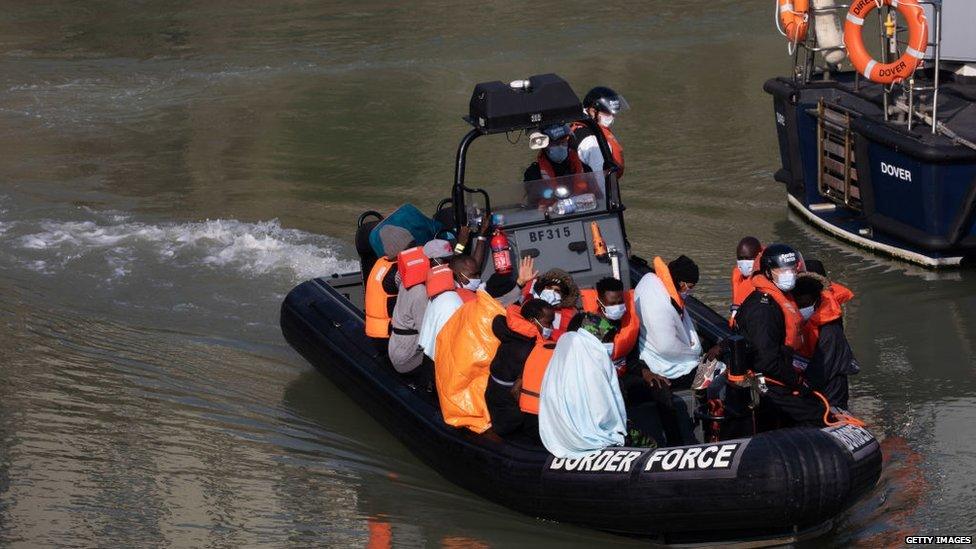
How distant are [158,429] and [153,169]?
7.64 meters

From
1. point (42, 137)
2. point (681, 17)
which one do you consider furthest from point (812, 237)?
point (681, 17)

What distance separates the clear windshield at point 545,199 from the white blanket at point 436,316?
1022 millimetres

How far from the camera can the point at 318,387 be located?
32.9ft

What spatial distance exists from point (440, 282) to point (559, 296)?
1026 mm

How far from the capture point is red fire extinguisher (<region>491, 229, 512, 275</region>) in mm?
8992

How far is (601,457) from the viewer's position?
7254mm

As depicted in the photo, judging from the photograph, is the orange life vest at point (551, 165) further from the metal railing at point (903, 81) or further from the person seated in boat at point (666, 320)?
the metal railing at point (903, 81)

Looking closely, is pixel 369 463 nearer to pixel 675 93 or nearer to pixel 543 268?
pixel 543 268

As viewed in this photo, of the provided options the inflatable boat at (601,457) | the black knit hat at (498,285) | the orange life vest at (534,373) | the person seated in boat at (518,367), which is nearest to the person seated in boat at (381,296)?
the inflatable boat at (601,457)

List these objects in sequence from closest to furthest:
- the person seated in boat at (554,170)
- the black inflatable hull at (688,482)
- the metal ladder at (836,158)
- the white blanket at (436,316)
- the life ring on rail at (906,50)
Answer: the black inflatable hull at (688,482), the white blanket at (436,316), the person seated in boat at (554,170), the life ring on rail at (906,50), the metal ladder at (836,158)

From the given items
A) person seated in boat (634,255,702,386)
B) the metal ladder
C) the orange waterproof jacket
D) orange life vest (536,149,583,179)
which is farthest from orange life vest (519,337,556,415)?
the metal ladder

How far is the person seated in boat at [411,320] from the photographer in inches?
338

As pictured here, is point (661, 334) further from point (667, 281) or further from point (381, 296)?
point (381, 296)

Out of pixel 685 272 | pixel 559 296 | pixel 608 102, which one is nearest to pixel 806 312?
pixel 685 272
